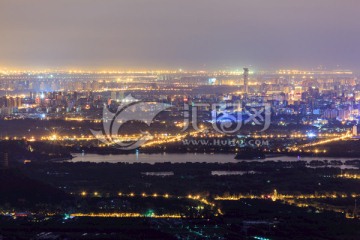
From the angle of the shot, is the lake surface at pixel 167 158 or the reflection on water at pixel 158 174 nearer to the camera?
the reflection on water at pixel 158 174

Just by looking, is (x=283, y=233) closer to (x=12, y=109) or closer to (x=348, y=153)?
(x=348, y=153)

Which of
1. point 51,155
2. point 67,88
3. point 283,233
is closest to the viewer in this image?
point 283,233

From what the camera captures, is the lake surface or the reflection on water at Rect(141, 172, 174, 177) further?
the lake surface

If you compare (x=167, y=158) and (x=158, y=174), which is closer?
(x=158, y=174)

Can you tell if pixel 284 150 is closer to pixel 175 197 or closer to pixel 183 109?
pixel 175 197

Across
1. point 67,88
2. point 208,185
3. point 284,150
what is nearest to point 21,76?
point 67,88

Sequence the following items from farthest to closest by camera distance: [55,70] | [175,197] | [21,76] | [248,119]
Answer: [55,70]
[21,76]
[248,119]
[175,197]

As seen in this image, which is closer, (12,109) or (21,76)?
(12,109)

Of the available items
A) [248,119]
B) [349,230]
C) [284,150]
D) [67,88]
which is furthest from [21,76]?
[349,230]

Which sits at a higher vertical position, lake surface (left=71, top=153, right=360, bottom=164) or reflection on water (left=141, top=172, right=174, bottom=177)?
reflection on water (left=141, top=172, right=174, bottom=177)

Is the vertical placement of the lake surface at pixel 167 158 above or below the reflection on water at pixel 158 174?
below
